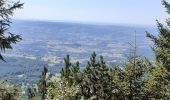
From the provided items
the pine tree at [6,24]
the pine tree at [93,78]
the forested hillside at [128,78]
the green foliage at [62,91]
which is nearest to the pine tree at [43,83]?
the pine tree at [93,78]

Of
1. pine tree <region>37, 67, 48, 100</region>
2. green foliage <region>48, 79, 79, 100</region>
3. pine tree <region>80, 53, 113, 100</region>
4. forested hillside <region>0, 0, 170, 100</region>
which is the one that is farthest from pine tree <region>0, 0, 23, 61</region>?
pine tree <region>37, 67, 48, 100</region>

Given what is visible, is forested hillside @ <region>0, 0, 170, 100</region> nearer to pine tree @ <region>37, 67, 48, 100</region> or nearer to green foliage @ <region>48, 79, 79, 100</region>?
green foliage @ <region>48, 79, 79, 100</region>

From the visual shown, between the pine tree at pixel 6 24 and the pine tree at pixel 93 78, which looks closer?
the pine tree at pixel 6 24

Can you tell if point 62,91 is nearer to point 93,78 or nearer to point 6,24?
point 6,24

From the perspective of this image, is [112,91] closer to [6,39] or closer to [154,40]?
[154,40]

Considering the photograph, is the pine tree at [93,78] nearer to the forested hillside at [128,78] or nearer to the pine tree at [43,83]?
the forested hillside at [128,78]

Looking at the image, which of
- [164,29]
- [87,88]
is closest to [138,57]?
[164,29]

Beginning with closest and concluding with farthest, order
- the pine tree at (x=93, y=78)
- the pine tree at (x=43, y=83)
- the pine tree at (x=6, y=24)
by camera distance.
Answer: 1. the pine tree at (x=6, y=24)
2. the pine tree at (x=93, y=78)
3. the pine tree at (x=43, y=83)

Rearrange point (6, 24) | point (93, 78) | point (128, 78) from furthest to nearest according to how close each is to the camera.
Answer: point (93, 78) < point (128, 78) < point (6, 24)

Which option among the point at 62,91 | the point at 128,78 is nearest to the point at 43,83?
the point at 128,78

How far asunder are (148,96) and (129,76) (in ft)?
6.57

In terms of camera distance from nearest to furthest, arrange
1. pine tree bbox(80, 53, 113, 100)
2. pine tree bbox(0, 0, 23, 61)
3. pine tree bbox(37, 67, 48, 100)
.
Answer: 1. pine tree bbox(0, 0, 23, 61)
2. pine tree bbox(80, 53, 113, 100)
3. pine tree bbox(37, 67, 48, 100)

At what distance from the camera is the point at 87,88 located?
42406 millimetres

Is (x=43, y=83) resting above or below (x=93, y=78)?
below
